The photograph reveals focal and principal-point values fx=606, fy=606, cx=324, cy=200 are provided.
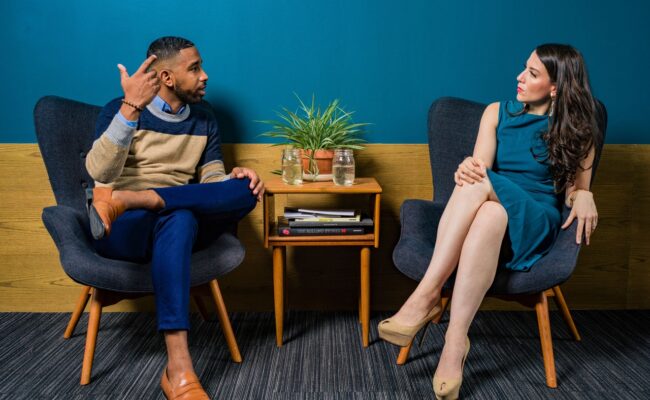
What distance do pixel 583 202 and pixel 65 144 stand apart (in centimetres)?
183

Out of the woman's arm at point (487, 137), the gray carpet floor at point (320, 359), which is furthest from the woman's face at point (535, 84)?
the gray carpet floor at point (320, 359)

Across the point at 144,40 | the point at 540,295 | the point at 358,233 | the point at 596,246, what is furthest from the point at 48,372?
the point at 596,246

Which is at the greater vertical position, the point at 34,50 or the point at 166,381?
the point at 34,50

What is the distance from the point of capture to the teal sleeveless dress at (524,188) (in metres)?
1.95

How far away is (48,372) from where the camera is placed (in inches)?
82.2

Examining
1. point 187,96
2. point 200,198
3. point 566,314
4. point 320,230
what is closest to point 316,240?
point 320,230

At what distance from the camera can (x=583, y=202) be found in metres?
1.97

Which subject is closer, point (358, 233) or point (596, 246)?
point (358, 233)

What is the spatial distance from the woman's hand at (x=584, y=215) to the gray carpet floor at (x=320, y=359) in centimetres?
52

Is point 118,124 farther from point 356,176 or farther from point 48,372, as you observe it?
point 356,176

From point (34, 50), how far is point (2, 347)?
1.21 meters

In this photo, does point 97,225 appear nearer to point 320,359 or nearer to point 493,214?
point 320,359

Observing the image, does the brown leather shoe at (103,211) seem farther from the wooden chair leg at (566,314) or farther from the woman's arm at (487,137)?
the wooden chair leg at (566,314)

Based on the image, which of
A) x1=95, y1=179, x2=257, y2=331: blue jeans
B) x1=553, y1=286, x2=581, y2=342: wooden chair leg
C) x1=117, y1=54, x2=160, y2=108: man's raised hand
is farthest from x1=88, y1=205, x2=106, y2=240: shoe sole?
x1=553, y1=286, x2=581, y2=342: wooden chair leg
